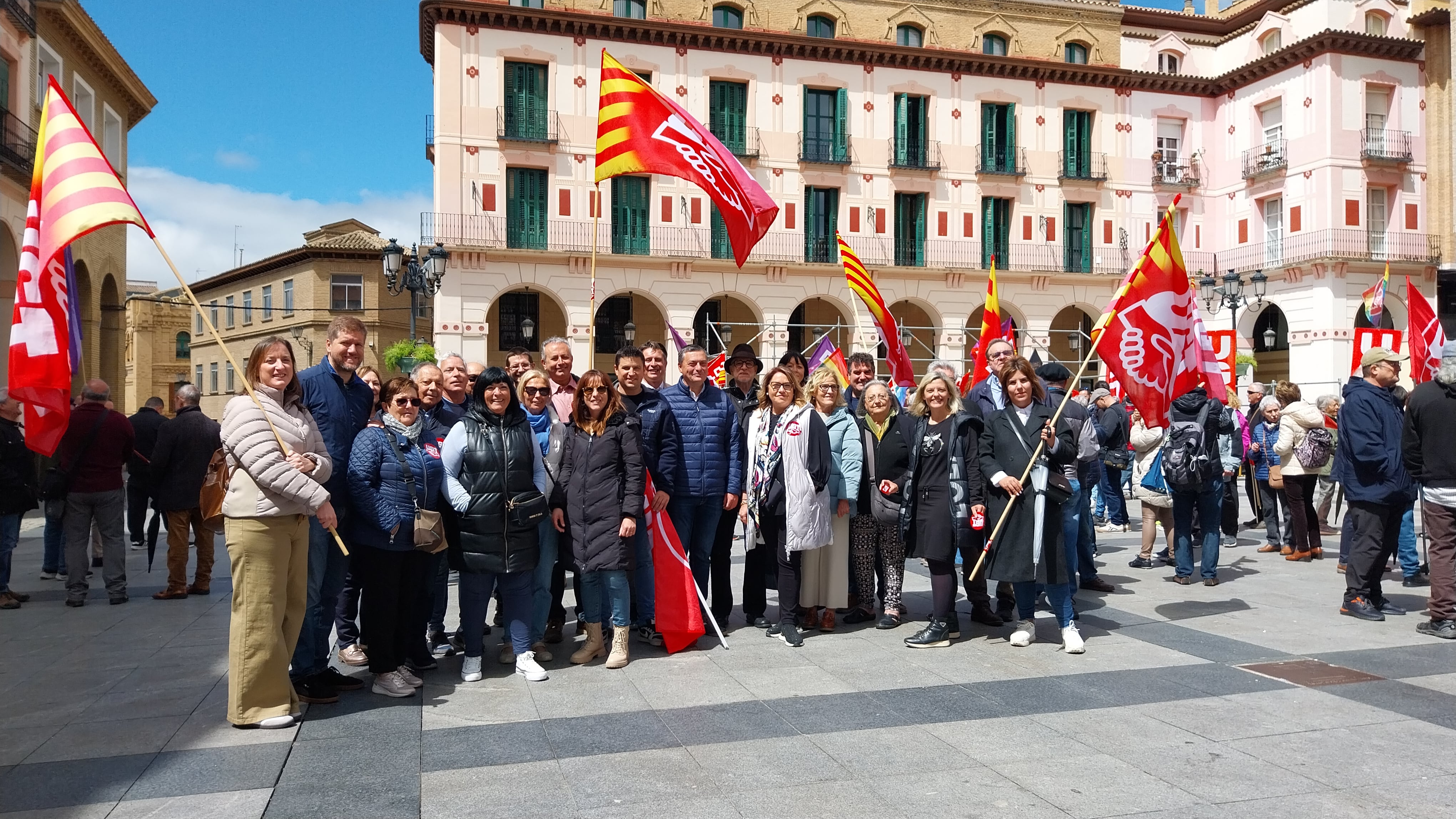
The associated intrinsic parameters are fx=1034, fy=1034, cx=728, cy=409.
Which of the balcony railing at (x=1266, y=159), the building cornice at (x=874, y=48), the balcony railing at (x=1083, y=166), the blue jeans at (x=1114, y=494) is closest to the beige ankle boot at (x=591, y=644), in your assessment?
the blue jeans at (x=1114, y=494)

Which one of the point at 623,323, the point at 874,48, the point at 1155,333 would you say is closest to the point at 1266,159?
the point at 874,48

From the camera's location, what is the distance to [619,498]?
6.53 m

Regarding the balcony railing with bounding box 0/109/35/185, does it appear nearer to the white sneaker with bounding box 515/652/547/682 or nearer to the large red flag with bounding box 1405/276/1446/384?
the white sneaker with bounding box 515/652/547/682

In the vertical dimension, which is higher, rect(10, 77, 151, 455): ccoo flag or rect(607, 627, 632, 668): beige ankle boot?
rect(10, 77, 151, 455): ccoo flag

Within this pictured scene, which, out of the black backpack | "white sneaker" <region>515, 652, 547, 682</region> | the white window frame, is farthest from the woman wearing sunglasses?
the white window frame

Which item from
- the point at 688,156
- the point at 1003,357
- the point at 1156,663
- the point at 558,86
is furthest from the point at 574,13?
the point at 1156,663

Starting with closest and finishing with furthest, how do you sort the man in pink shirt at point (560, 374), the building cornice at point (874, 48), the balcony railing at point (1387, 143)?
the man in pink shirt at point (560, 374) → the building cornice at point (874, 48) → the balcony railing at point (1387, 143)

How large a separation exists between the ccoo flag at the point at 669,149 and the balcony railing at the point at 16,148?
1550 centimetres

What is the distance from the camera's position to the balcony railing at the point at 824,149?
1192 inches

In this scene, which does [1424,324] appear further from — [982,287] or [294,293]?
[294,293]

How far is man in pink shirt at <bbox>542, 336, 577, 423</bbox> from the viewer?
721 cm

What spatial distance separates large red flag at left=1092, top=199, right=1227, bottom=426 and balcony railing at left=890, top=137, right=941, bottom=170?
23.9 m

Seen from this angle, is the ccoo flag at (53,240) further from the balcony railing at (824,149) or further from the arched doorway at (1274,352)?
the arched doorway at (1274,352)

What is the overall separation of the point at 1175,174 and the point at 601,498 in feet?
105
